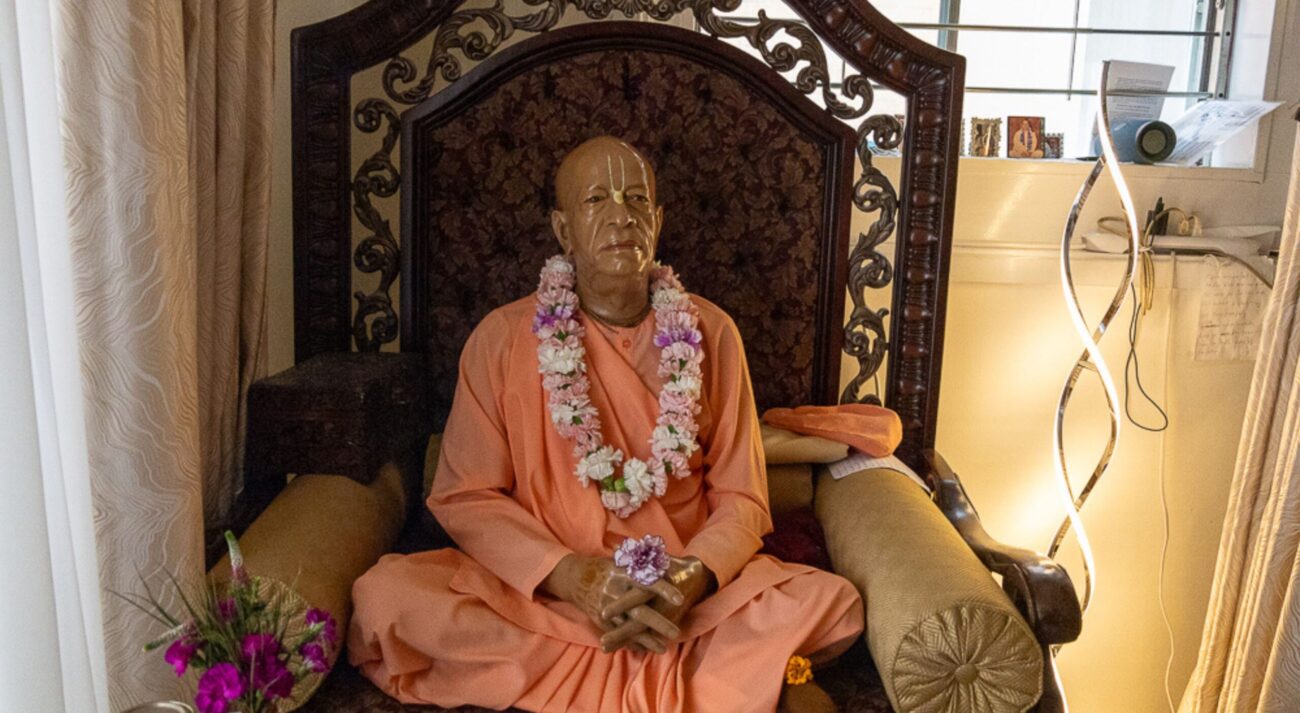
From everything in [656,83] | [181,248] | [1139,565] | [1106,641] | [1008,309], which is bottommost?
[1106,641]

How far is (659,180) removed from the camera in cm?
256

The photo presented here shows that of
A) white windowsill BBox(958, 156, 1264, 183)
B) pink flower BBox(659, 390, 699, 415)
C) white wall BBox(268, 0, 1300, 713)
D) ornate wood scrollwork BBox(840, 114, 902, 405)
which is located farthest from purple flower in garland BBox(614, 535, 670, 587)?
white windowsill BBox(958, 156, 1264, 183)

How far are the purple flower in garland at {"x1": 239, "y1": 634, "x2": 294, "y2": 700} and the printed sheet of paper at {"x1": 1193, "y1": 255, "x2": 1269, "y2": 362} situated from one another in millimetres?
2577

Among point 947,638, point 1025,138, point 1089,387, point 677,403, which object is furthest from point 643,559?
point 1025,138

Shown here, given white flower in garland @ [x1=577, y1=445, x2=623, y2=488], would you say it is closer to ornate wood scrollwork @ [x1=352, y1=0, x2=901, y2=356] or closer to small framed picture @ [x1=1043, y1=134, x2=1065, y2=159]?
ornate wood scrollwork @ [x1=352, y1=0, x2=901, y2=356]

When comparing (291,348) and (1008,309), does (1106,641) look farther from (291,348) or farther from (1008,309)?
(291,348)

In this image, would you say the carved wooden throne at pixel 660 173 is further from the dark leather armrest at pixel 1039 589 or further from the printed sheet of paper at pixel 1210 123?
the printed sheet of paper at pixel 1210 123

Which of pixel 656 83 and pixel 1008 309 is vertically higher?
pixel 656 83

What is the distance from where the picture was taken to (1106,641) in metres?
3.16

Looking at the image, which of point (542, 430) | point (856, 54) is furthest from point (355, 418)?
point (856, 54)

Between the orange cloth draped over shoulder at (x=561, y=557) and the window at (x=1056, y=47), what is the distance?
131 centimetres

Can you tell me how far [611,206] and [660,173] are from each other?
0.49 metres

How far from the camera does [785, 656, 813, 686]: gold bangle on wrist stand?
176 cm

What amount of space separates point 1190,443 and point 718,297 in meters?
1.47
